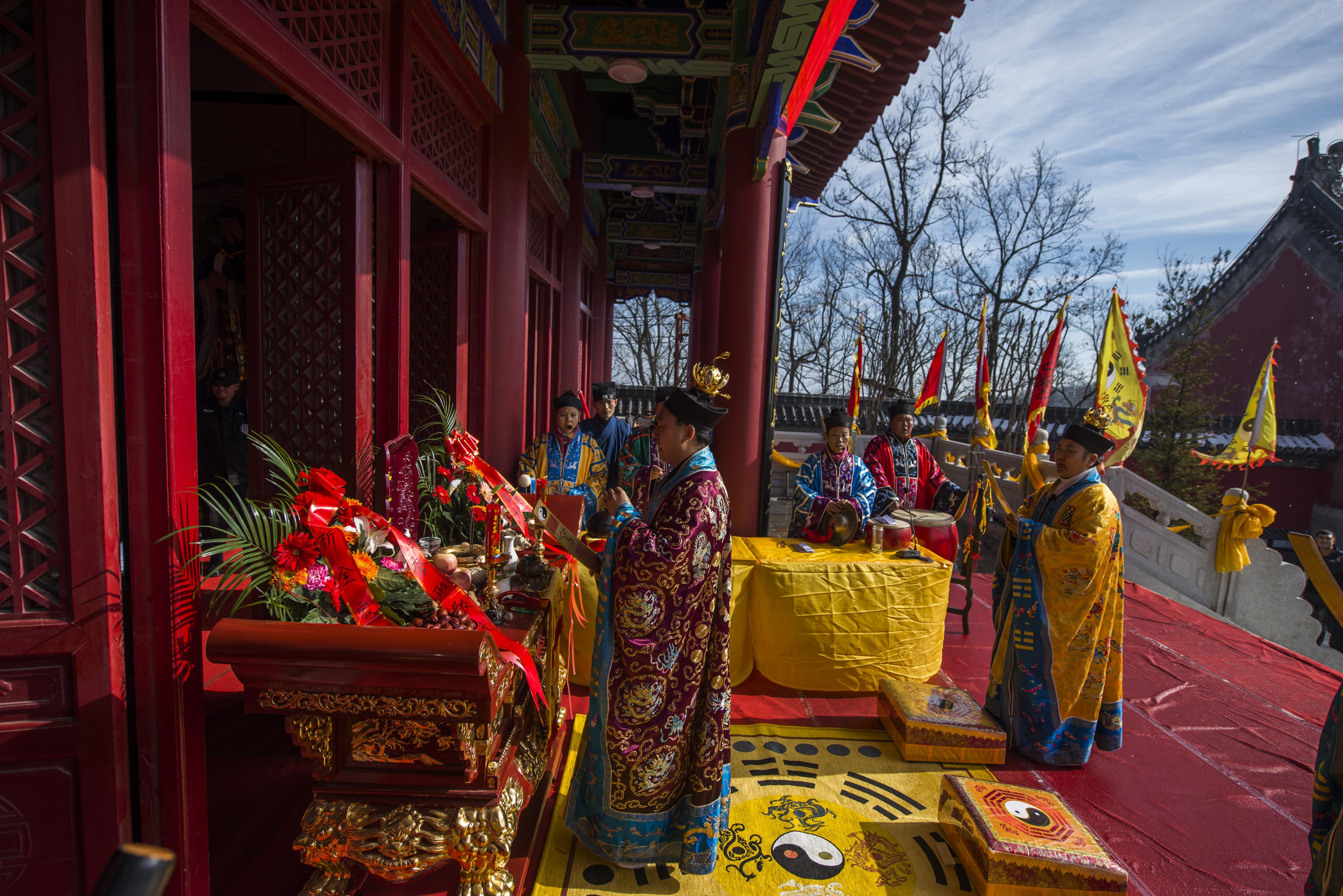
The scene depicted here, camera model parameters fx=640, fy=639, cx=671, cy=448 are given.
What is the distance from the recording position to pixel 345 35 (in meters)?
2.64

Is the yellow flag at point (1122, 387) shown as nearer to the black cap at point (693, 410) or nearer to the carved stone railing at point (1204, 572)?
the carved stone railing at point (1204, 572)

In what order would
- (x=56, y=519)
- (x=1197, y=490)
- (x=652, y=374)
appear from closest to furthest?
1. (x=56, y=519)
2. (x=1197, y=490)
3. (x=652, y=374)

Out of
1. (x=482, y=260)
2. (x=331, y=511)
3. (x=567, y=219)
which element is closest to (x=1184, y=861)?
(x=331, y=511)

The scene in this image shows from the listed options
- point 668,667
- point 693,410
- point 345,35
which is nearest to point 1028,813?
point 668,667

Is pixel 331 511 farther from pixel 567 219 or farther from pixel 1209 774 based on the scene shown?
pixel 567 219

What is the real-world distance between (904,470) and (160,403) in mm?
5280

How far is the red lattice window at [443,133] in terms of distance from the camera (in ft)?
11.3

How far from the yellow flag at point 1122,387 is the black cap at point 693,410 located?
3208 millimetres

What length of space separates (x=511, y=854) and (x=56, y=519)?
74.4 inches

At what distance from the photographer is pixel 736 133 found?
206 inches

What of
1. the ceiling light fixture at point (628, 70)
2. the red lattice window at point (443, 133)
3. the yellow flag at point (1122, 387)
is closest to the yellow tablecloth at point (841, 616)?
the yellow flag at point (1122, 387)

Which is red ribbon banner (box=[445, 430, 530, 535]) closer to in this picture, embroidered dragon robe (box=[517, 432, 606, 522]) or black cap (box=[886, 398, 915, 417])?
embroidered dragon robe (box=[517, 432, 606, 522])

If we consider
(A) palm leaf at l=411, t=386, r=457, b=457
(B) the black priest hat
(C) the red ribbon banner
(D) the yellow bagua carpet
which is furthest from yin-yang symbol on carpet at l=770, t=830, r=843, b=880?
(B) the black priest hat

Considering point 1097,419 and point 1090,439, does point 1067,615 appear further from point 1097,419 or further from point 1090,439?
point 1097,419
